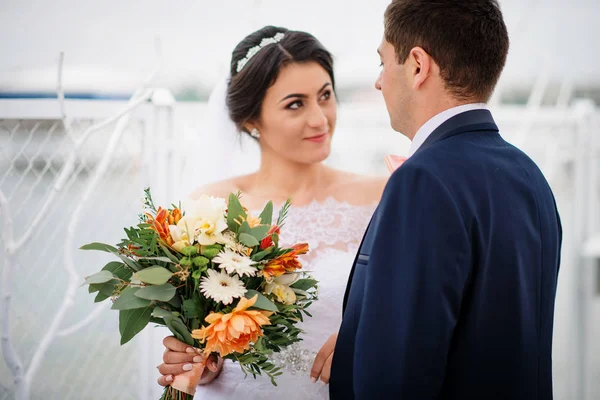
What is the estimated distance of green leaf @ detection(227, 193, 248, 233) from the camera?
1.57 metres

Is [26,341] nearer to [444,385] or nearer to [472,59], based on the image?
[444,385]

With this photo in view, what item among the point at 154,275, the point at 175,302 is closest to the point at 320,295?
the point at 175,302

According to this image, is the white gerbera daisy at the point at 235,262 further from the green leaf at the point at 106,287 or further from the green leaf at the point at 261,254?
the green leaf at the point at 106,287

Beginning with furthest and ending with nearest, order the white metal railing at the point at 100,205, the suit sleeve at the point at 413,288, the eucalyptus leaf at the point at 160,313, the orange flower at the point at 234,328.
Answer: the white metal railing at the point at 100,205 < the eucalyptus leaf at the point at 160,313 < the orange flower at the point at 234,328 < the suit sleeve at the point at 413,288

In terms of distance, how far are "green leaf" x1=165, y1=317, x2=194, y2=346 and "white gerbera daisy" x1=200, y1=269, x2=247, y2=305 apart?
0.48ft

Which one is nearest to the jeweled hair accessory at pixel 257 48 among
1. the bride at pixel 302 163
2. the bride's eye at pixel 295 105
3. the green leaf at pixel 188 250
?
the bride at pixel 302 163

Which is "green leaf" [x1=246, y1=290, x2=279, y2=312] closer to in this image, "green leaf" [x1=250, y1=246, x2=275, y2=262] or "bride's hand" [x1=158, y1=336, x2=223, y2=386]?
"green leaf" [x1=250, y1=246, x2=275, y2=262]

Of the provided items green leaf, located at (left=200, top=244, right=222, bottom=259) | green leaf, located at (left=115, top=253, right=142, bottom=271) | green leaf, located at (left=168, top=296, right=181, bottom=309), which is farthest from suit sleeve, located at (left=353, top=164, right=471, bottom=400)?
green leaf, located at (left=115, top=253, right=142, bottom=271)

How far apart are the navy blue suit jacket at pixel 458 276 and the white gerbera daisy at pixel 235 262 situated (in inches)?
14.4

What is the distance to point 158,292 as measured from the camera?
4.83 feet

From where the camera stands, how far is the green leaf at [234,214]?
5.15 ft

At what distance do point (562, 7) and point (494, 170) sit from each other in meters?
4.23

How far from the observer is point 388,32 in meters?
1.38

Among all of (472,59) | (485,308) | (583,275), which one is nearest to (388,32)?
(472,59)
